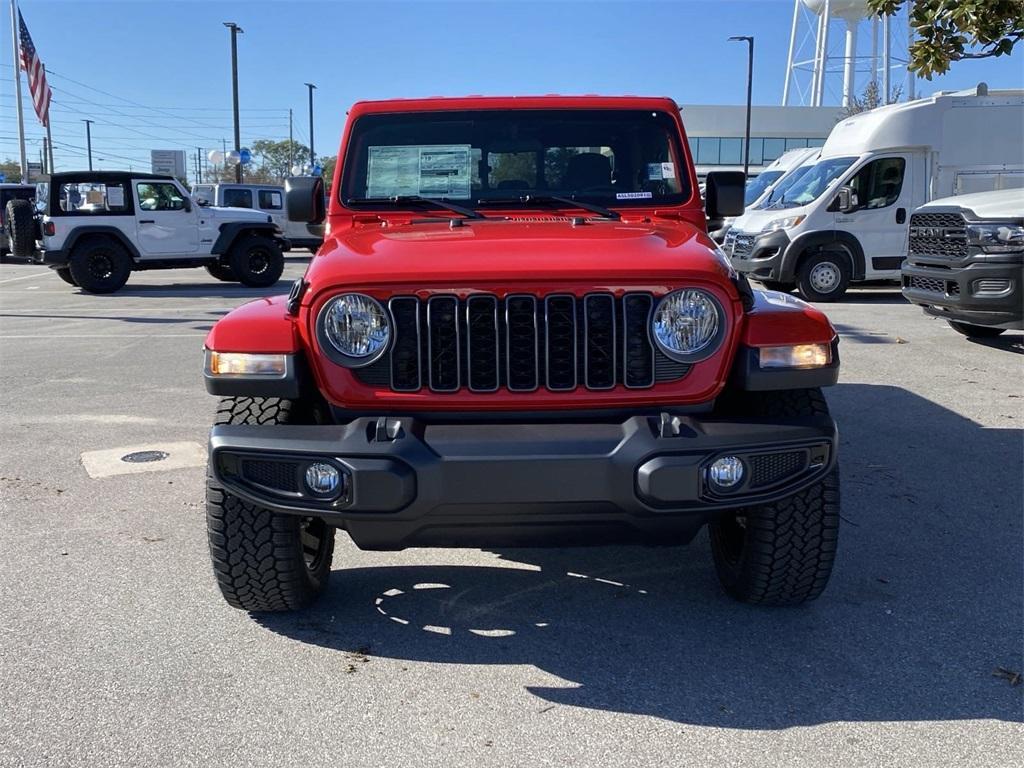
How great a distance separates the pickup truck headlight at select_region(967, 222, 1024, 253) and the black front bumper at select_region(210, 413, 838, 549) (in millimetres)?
6447

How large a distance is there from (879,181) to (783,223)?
4.77ft

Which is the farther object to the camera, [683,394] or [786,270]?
[786,270]

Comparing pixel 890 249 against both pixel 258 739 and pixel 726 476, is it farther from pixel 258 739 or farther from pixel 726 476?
pixel 258 739

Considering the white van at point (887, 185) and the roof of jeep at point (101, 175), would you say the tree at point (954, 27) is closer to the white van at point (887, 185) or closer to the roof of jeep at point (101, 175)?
the white van at point (887, 185)

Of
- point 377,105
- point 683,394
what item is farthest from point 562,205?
point 683,394

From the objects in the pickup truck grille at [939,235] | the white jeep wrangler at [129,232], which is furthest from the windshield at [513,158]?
the white jeep wrangler at [129,232]

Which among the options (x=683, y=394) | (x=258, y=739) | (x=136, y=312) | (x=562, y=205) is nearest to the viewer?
(x=258, y=739)

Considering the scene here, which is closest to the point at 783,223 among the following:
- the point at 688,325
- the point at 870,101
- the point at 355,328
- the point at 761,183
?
the point at 761,183

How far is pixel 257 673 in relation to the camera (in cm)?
328

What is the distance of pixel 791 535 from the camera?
11.3ft

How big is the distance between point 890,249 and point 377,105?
443 inches

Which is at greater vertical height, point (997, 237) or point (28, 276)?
point (997, 237)

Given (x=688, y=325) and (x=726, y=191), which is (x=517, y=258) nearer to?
(x=688, y=325)

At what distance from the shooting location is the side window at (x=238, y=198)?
79.8 feet
